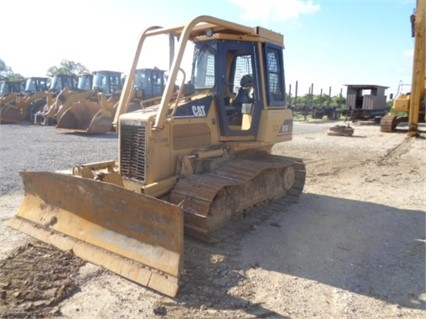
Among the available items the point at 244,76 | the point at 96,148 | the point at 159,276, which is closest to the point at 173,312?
the point at 159,276

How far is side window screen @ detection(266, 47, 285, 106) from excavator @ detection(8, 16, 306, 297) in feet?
0.06

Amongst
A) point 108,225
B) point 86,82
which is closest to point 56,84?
point 86,82

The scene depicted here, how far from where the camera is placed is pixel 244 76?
633 centimetres

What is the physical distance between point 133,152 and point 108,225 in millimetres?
1147

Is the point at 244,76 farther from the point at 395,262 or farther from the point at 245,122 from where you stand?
the point at 395,262

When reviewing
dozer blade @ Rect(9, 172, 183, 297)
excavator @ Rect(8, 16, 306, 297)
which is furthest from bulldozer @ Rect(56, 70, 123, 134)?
dozer blade @ Rect(9, 172, 183, 297)

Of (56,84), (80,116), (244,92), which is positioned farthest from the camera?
(56,84)

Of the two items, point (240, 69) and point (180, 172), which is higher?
point (240, 69)

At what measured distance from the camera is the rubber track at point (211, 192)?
450 centimetres

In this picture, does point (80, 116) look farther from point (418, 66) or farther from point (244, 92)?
point (418, 66)

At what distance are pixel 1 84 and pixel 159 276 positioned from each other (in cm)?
3046

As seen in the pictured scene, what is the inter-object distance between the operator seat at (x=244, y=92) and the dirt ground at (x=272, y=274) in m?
1.79

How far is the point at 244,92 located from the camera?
6.32 meters

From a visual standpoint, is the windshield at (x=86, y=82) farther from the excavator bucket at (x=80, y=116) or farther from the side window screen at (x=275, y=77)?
the side window screen at (x=275, y=77)
